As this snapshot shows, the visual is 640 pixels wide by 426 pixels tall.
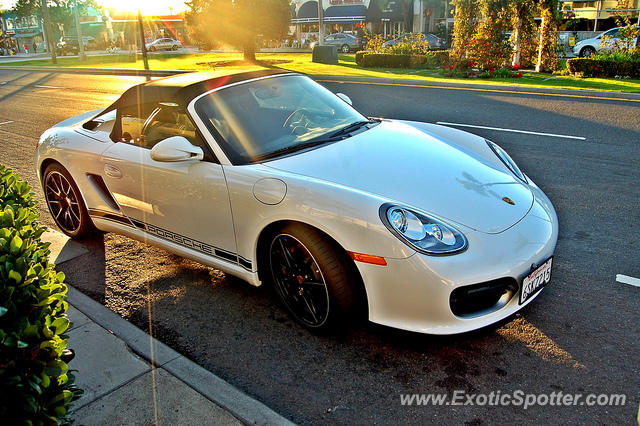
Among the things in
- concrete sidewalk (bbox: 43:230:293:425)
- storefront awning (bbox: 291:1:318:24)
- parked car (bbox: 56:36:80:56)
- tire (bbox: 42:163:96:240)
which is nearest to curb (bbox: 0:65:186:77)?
tire (bbox: 42:163:96:240)

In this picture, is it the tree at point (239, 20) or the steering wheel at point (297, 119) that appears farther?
the tree at point (239, 20)

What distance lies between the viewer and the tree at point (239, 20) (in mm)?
28625

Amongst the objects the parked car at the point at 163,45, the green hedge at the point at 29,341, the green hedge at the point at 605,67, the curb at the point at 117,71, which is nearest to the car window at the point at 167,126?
the green hedge at the point at 29,341

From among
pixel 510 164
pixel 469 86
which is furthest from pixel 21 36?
pixel 510 164

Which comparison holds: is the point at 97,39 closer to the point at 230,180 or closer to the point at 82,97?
the point at 82,97

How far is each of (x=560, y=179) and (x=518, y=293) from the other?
3.79m

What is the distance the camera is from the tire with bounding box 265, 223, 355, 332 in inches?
120

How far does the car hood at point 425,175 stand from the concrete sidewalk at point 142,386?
1.35m

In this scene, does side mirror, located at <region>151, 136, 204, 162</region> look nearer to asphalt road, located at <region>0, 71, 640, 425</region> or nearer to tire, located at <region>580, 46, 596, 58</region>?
asphalt road, located at <region>0, 71, 640, 425</region>

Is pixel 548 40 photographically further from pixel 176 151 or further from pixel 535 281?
pixel 176 151

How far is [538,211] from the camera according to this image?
3.45 m

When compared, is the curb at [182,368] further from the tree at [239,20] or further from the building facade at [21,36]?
the building facade at [21,36]

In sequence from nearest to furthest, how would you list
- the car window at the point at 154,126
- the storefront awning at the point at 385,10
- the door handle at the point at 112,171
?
the car window at the point at 154,126, the door handle at the point at 112,171, the storefront awning at the point at 385,10

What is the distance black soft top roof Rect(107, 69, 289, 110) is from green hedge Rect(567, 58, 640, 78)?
14934mm
